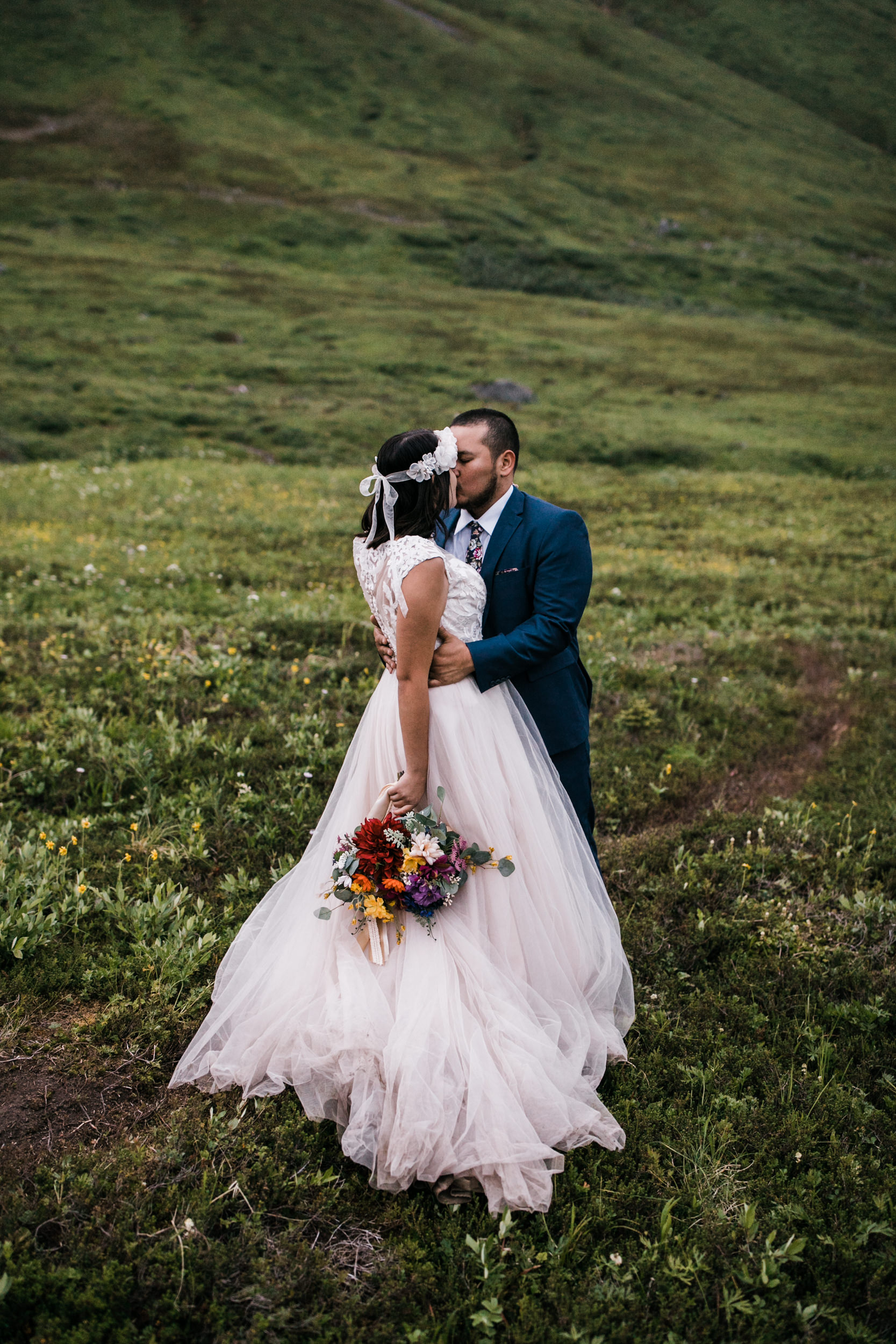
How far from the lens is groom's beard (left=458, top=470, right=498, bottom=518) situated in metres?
4.96

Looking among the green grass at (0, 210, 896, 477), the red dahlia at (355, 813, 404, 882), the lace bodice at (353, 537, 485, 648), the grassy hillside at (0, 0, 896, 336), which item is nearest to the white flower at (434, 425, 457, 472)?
the lace bodice at (353, 537, 485, 648)

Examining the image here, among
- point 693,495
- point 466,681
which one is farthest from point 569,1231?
point 693,495

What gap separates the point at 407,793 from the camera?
4.53m

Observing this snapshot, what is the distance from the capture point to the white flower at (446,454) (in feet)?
13.9

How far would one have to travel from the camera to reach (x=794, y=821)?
23.3 feet

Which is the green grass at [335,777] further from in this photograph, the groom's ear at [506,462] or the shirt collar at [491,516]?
the groom's ear at [506,462]

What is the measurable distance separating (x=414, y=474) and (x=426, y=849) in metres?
1.92

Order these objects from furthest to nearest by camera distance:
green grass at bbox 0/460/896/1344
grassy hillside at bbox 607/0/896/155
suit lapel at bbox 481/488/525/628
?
1. grassy hillside at bbox 607/0/896/155
2. suit lapel at bbox 481/488/525/628
3. green grass at bbox 0/460/896/1344

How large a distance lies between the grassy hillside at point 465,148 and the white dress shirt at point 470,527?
50.7 meters

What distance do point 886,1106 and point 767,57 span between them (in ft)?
481

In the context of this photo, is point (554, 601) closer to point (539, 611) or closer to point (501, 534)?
point (539, 611)

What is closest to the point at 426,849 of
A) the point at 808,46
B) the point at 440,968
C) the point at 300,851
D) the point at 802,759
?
the point at 440,968

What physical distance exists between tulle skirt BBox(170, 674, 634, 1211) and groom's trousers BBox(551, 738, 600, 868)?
32 centimetres

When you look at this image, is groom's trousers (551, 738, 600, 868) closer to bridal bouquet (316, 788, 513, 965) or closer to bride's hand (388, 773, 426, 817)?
bridal bouquet (316, 788, 513, 965)
